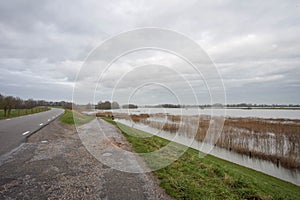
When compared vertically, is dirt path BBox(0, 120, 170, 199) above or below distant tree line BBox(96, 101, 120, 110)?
below

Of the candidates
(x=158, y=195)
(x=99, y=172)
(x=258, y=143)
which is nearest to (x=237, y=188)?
(x=158, y=195)

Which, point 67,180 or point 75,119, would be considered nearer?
point 67,180

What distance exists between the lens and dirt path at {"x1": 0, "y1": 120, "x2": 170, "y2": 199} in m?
4.17

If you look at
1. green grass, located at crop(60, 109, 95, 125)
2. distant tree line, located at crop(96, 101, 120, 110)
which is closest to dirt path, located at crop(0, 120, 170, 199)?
distant tree line, located at crop(96, 101, 120, 110)

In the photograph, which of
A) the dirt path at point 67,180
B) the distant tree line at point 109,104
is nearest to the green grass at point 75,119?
the distant tree line at point 109,104

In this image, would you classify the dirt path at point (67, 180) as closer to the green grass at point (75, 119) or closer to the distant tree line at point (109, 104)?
the distant tree line at point (109, 104)

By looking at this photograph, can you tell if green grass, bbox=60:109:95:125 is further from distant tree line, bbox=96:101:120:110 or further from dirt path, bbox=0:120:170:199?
dirt path, bbox=0:120:170:199

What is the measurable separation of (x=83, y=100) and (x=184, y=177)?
29.4 ft

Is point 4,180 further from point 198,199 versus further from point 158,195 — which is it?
Answer: point 198,199

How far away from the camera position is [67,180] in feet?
16.2

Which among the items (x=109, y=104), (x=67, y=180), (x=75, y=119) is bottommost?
(x=67, y=180)

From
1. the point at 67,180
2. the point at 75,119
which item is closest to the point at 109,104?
the point at 75,119

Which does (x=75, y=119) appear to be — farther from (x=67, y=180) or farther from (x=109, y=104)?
(x=67, y=180)

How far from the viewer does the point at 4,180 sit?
4742mm
